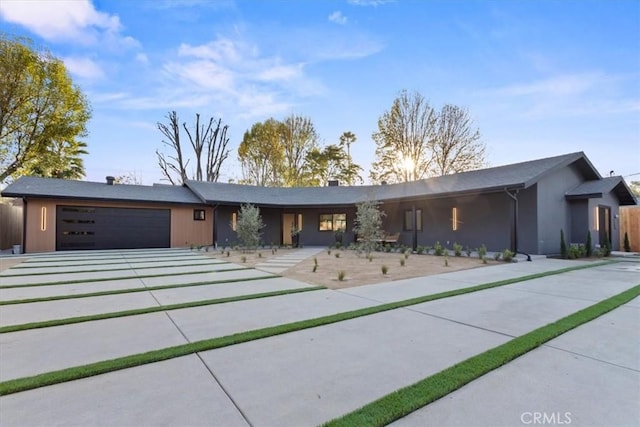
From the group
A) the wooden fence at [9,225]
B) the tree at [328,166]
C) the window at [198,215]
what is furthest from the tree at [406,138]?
the wooden fence at [9,225]

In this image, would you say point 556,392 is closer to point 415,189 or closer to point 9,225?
point 415,189

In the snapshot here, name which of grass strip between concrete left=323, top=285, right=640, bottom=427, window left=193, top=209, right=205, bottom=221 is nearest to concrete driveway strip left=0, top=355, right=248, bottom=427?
grass strip between concrete left=323, top=285, right=640, bottom=427

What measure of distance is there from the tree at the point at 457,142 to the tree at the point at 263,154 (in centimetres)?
1281

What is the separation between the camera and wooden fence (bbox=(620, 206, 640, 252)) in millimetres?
13719

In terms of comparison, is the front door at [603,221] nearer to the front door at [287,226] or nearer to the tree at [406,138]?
the tree at [406,138]

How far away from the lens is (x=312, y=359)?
2785 millimetres

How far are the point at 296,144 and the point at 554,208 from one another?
63.0 feet

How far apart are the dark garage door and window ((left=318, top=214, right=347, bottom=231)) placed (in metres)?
8.27

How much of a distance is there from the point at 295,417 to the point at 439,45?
12715 mm

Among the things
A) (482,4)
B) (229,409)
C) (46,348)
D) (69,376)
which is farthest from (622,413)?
(482,4)

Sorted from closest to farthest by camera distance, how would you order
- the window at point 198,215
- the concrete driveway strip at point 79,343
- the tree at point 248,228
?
the concrete driveway strip at point 79,343, the tree at point 248,228, the window at point 198,215

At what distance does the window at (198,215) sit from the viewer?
54.4 feet

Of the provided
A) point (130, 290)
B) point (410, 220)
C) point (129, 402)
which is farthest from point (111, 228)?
point (129, 402)

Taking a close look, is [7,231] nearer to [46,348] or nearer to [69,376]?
[46,348]
